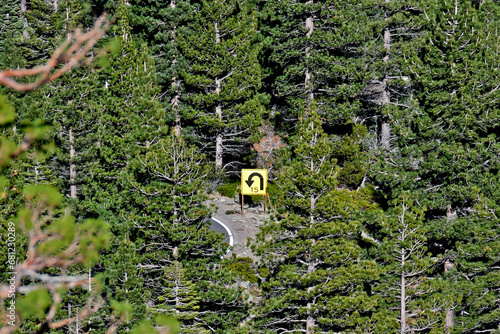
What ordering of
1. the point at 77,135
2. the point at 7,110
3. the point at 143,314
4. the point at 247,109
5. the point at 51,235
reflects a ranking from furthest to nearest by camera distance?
1. the point at 247,109
2. the point at 77,135
3. the point at 143,314
4. the point at 51,235
5. the point at 7,110

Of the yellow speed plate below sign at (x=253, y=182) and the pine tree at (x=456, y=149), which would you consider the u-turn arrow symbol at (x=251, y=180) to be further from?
the pine tree at (x=456, y=149)

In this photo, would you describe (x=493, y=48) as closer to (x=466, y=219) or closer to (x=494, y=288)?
(x=466, y=219)

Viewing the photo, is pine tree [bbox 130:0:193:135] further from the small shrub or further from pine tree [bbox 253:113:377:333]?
pine tree [bbox 253:113:377:333]

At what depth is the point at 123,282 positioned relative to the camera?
17.0m

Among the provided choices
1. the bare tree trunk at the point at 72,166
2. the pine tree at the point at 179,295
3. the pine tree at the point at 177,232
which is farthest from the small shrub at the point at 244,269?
the bare tree trunk at the point at 72,166

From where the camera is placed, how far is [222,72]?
30516mm

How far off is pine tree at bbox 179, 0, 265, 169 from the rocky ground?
3.51m

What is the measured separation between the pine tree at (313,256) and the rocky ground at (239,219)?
21.3 feet

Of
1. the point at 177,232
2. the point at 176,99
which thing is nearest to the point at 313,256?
the point at 177,232

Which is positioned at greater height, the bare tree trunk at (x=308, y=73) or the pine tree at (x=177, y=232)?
the bare tree trunk at (x=308, y=73)

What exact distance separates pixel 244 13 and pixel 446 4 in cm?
1282

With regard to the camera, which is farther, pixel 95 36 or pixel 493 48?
pixel 493 48

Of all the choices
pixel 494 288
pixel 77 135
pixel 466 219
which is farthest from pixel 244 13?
pixel 494 288

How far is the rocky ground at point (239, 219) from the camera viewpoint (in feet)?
81.8
